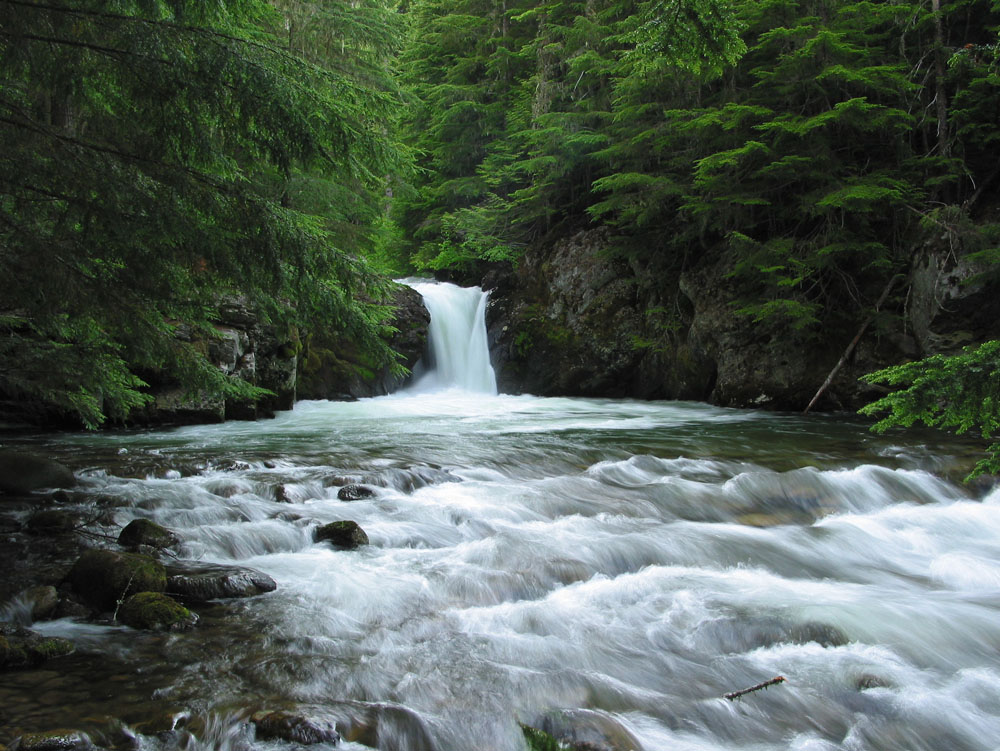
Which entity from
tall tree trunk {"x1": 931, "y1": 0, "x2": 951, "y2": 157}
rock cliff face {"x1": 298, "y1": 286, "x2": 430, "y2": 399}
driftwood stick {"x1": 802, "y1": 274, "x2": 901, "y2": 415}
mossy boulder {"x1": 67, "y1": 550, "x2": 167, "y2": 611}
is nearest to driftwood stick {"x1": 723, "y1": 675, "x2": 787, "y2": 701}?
mossy boulder {"x1": 67, "y1": 550, "x2": 167, "y2": 611}

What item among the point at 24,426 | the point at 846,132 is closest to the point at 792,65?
the point at 846,132

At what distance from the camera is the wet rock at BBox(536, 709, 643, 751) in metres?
3.06

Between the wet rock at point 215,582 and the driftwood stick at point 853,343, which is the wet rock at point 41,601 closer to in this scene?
the wet rock at point 215,582

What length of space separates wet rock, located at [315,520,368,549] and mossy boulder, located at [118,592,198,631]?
65.6 inches

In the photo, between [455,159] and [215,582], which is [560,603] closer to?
[215,582]

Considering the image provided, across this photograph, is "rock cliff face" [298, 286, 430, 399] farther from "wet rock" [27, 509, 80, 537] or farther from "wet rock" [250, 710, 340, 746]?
"wet rock" [250, 710, 340, 746]

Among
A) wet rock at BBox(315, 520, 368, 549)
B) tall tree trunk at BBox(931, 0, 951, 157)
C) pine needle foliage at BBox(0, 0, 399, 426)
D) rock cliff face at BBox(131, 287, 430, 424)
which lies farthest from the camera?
tall tree trunk at BBox(931, 0, 951, 157)

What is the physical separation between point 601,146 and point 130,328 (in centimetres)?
1570

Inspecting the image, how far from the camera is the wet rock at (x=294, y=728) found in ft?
9.76

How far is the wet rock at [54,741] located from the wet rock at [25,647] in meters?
0.76

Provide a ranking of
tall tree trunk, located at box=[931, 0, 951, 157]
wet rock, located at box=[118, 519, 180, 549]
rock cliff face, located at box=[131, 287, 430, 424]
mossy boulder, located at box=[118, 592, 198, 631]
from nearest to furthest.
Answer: mossy boulder, located at box=[118, 592, 198, 631]
wet rock, located at box=[118, 519, 180, 549]
rock cliff face, located at box=[131, 287, 430, 424]
tall tree trunk, located at box=[931, 0, 951, 157]

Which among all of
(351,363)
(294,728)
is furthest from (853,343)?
(294,728)

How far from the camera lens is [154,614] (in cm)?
393

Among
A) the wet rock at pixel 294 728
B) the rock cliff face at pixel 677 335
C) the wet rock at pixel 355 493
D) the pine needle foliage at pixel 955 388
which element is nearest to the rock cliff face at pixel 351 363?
the rock cliff face at pixel 677 335
